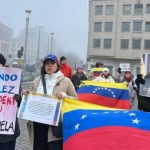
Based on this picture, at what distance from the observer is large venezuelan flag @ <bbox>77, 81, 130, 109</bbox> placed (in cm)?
1098

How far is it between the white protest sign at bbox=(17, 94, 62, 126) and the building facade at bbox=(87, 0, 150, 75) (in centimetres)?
8066

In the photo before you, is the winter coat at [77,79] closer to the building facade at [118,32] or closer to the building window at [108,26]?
the building facade at [118,32]

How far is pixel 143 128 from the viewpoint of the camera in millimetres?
4863

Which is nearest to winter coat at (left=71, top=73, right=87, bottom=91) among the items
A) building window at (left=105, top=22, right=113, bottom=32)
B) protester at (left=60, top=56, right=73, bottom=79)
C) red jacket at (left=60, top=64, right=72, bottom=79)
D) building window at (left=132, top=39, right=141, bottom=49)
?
protester at (left=60, top=56, right=73, bottom=79)

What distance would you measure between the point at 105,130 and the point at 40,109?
1.19 meters

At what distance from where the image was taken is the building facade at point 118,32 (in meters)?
86.9

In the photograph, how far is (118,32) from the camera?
291 ft

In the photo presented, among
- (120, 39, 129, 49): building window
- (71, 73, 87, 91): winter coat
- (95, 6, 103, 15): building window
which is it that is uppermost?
(95, 6, 103, 15): building window

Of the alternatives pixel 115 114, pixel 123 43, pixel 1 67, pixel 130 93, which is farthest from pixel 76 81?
pixel 123 43

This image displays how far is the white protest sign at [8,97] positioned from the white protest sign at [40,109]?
0.36 ft

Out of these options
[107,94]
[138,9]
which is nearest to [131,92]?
[107,94]

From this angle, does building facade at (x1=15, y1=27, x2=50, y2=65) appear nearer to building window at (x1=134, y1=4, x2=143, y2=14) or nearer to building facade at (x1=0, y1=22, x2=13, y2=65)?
building facade at (x1=0, y1=22, x2=13, y2=65)

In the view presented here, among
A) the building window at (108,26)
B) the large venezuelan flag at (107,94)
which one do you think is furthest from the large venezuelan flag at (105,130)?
the building window at (108,26)

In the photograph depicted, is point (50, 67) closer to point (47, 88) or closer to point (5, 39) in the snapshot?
point (47, 88)
